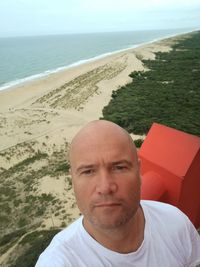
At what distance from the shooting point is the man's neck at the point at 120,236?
1.64m

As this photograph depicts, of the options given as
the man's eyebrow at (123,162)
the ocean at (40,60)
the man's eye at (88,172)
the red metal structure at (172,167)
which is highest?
the man's eyebrow at (123,162)

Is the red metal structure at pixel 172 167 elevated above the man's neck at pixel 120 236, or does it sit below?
below

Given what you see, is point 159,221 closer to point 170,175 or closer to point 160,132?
point 170,175

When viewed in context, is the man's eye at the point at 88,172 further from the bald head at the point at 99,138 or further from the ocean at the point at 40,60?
the ocean at the point at 40,60

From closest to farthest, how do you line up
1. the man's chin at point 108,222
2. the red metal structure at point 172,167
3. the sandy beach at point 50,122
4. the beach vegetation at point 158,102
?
the man's chin at point 108,222, the red metal structure at point 172,167, the sandy beach at point 50,122, the beach vegetation at point 158,102

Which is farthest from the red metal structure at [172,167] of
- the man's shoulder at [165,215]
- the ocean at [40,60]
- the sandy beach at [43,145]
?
the ocean at [40,60]

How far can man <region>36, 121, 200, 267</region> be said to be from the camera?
1.57 meters

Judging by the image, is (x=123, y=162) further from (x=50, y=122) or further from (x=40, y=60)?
(x=40, y=60)

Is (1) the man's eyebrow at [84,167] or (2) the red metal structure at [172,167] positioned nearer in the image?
(1) the man's eyebrow at [84,167]

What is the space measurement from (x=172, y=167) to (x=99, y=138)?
5.37 feet

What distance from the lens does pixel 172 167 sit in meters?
3.20

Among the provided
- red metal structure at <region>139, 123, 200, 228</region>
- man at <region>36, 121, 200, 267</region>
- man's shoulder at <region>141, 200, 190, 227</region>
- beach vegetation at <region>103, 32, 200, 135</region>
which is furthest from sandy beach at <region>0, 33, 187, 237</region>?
man at <region>36, 121, 200, 267</region>

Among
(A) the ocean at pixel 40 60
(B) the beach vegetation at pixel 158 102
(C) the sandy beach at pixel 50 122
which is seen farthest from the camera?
(A) the ocean at pixel 40 60

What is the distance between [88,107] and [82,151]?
1823cm
